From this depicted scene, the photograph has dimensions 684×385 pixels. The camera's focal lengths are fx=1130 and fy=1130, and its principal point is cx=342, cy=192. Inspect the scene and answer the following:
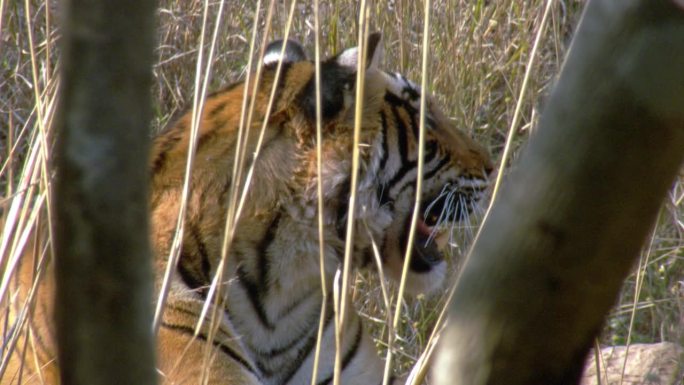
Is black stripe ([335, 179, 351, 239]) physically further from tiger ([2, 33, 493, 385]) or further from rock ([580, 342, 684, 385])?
→ rock ([580, 342, 684, 385])

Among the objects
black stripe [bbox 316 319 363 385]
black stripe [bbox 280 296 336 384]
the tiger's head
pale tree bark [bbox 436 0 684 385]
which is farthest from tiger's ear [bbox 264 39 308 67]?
pale tree bark [bbox 436 0 684 385]

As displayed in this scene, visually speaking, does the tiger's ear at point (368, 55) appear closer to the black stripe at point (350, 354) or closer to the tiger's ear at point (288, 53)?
the tiger's ear at point (288, 53)

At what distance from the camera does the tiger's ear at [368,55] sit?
8.60 ft

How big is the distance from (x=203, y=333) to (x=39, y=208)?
0.80 meters

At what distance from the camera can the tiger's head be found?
2664 millimetres

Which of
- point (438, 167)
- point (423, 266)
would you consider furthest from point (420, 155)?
point (423, 266)

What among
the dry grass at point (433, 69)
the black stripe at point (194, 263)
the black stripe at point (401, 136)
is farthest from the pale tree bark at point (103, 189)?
the dry grass at point (433, 69)

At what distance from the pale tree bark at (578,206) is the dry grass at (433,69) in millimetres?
2901

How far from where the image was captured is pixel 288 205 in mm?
2654

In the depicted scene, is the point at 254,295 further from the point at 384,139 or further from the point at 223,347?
the point at 384,139

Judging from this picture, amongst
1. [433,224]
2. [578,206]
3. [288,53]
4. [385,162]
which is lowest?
[433,224]

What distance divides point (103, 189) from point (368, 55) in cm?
217

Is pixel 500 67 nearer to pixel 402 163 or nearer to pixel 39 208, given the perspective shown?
pixel 402 163

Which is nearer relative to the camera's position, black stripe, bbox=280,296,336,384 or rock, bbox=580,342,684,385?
black stripe, bbox=280,296,336,384
